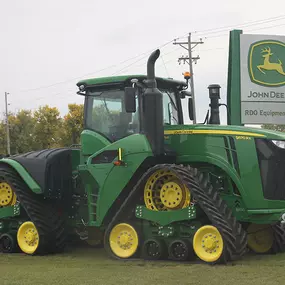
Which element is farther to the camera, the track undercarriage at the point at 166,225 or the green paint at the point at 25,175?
the green paint at the point at 25,175

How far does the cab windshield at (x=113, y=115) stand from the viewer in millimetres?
7870

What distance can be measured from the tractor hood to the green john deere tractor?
0.05 ft

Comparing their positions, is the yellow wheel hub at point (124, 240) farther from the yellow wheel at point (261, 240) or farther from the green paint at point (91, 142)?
the yellow wheel at point (261, 240)

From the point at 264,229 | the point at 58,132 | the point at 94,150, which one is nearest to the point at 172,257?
the point at 264,229

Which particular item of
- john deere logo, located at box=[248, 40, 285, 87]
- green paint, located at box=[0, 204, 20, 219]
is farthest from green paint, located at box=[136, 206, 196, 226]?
john deere logo, located at box=[248, 40, 285, 87]

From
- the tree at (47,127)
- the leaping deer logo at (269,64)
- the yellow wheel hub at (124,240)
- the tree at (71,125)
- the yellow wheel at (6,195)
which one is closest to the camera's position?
the yellow wheel hub at (124,240)

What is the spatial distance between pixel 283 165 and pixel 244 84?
5.58 meters

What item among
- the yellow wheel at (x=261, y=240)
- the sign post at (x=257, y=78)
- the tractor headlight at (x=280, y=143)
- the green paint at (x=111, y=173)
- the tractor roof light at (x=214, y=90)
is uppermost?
the sign post at (x=257, y=78)

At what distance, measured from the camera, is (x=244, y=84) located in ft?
40.3

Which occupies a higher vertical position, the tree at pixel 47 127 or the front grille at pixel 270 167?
the tree at pixel 47 127

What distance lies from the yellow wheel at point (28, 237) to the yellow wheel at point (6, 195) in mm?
515

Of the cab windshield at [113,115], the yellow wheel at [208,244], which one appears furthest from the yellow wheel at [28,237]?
the yellow wheel at [208,244]

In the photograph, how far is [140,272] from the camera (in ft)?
20.7

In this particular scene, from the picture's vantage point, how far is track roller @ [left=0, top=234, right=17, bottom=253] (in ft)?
28.2
